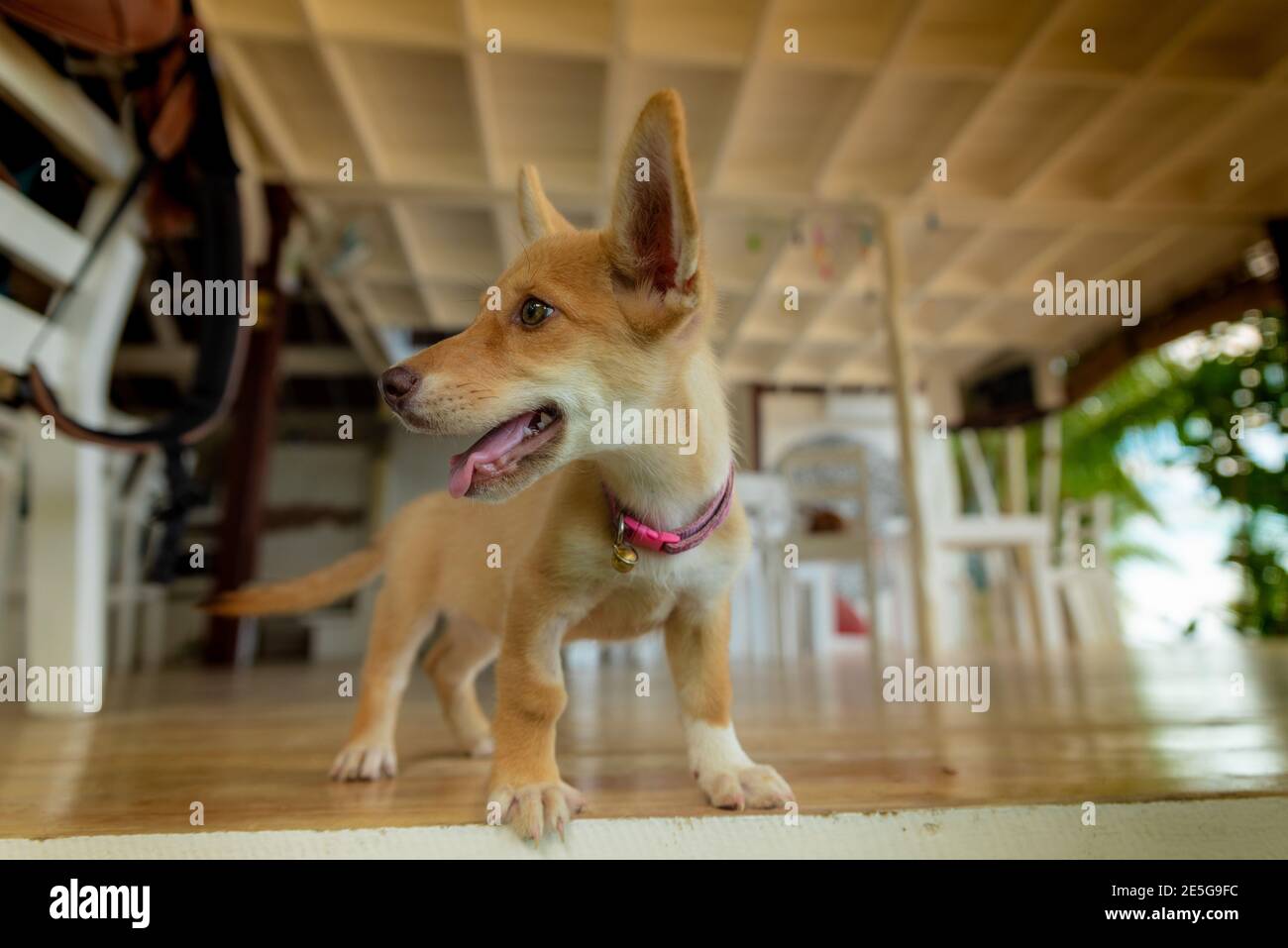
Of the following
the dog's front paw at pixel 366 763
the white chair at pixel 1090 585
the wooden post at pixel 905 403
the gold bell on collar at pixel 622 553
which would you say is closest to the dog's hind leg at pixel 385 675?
the dog's front paw at pixel 366 763

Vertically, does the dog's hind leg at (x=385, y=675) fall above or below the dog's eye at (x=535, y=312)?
below

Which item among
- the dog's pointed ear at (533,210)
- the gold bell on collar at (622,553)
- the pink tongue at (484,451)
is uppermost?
the dog's pointed ear at (533,210)

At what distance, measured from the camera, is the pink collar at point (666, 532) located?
670mm

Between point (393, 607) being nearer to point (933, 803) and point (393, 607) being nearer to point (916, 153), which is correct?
point (933, 803)

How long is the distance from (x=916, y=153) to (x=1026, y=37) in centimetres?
76

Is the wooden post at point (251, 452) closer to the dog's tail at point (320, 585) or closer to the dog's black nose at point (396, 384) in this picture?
the dog's tail at point (320, 585)

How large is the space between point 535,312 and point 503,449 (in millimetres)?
115

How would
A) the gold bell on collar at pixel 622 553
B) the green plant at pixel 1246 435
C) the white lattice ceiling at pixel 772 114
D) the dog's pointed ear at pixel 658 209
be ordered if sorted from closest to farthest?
the dog's pointed ear at pixel 658 209
the gold bell on collar at pixel 622 553
the white lattice ceiling at pixel 772 114
the green plant at pixel 1246 435

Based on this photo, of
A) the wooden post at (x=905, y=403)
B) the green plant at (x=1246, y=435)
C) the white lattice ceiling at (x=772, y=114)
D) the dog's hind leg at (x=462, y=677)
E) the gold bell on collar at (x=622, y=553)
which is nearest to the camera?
the gold bell on collar at (x=622, y=553)

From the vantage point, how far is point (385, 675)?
88 centimetres

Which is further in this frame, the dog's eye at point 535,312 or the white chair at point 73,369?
the white chair at point 73,369

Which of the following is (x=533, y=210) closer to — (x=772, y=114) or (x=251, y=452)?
(x=772, y=114)

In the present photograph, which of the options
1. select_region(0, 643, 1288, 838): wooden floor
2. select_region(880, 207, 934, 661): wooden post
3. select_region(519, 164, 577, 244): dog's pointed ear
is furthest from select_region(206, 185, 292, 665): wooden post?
select_region(519, 164, 577, 244): dog's pointed ear

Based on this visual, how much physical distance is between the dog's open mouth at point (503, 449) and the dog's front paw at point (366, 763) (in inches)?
15.5
